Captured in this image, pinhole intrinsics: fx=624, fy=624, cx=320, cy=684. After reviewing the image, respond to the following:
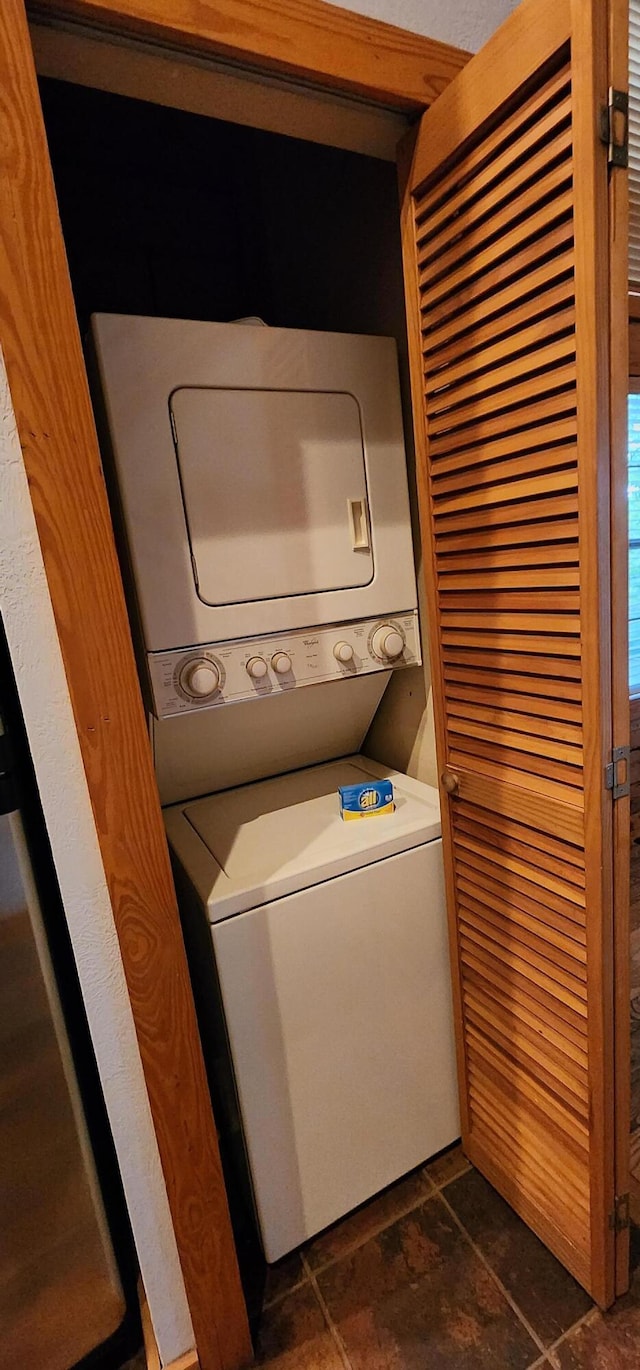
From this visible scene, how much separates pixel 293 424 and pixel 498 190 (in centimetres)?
51

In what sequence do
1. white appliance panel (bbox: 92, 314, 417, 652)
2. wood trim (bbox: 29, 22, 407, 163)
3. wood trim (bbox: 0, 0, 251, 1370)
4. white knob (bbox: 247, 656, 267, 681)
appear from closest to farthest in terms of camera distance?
1. wood trim (bbox: 0, 0, 251, 1370)
2. wood trim (bbox: 29, 22, 407, 163)
3. white appliance panel (bbox: 92, 314, 417, 652)
4. white knob (bbox: 247, 656, 267, 681)

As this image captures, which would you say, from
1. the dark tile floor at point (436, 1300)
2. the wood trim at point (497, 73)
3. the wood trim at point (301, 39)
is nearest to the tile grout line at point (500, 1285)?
the dark tile floor at point (436, 1300)

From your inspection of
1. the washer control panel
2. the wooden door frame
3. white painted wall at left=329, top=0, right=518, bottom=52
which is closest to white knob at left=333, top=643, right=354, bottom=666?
the washer control panel

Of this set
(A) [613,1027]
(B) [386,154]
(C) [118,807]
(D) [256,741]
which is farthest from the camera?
(D) [256,741]

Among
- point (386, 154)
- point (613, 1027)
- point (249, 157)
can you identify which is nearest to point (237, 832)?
point (613, 1027)

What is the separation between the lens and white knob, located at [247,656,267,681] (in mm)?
1288

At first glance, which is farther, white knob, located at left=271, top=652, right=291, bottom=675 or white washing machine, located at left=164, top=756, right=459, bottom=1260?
white knob, located at left=271, top=652, right=291, bottom=675

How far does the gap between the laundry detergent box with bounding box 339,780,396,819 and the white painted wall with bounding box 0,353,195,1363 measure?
603mm

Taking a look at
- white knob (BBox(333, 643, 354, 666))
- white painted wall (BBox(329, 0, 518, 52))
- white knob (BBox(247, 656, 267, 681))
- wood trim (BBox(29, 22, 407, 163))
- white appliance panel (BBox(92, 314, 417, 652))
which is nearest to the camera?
wood trim (BBox(29, 22, 407, 163))

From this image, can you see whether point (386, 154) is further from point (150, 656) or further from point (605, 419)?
point (150, 656)

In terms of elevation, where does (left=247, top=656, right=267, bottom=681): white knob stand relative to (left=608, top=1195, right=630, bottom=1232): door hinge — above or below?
above

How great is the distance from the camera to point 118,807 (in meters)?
Answer: 0.94

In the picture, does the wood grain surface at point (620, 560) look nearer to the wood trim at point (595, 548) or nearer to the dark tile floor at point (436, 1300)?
the wood trim at point (595, 548)

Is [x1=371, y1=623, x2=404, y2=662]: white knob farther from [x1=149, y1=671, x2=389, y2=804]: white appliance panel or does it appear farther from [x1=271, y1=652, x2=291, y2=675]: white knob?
[x1=271, y1=652, x2=291, y2=675]: white knob
